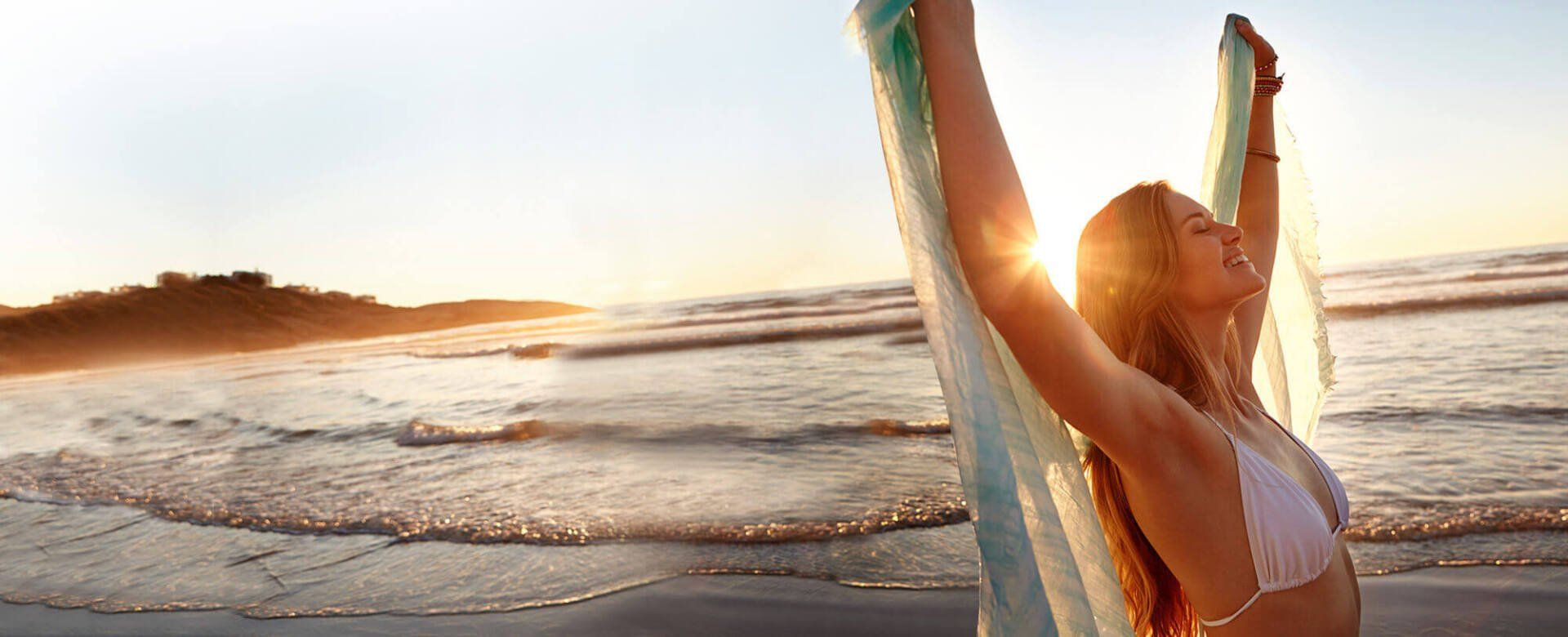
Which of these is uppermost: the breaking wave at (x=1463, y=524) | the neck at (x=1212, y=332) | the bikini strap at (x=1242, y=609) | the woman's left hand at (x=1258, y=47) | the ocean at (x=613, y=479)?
the woman's left hand at (x=1258, y=47)

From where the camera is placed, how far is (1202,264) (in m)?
1.82

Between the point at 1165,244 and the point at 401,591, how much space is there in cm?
449

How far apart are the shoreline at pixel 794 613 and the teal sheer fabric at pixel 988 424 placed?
2.50 metres

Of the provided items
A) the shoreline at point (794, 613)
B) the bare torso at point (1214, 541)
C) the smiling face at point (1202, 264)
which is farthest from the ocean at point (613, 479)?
the smiling face at point (1202, 264)

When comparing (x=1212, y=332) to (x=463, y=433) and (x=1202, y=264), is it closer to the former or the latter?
(x=1202, y=264)

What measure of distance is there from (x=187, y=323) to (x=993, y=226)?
42074 mm

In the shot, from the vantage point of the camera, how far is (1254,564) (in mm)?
1652

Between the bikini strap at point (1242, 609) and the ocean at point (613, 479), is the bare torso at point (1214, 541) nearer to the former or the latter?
the bikini strap at point (1242, 609)

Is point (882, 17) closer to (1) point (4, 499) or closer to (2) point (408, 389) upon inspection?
(1) point (4, 499)

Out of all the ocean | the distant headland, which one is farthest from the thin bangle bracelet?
the distant headland

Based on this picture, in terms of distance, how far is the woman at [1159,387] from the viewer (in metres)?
1.33

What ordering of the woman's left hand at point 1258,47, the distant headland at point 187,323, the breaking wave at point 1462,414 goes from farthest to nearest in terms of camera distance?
the distant headland at point 187,323
the breaking wave at point 1462,414
the woman's left hand at point 1258,47

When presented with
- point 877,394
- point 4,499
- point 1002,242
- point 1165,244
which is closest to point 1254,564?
point 1165,244

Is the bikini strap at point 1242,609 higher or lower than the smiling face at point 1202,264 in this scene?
lower
